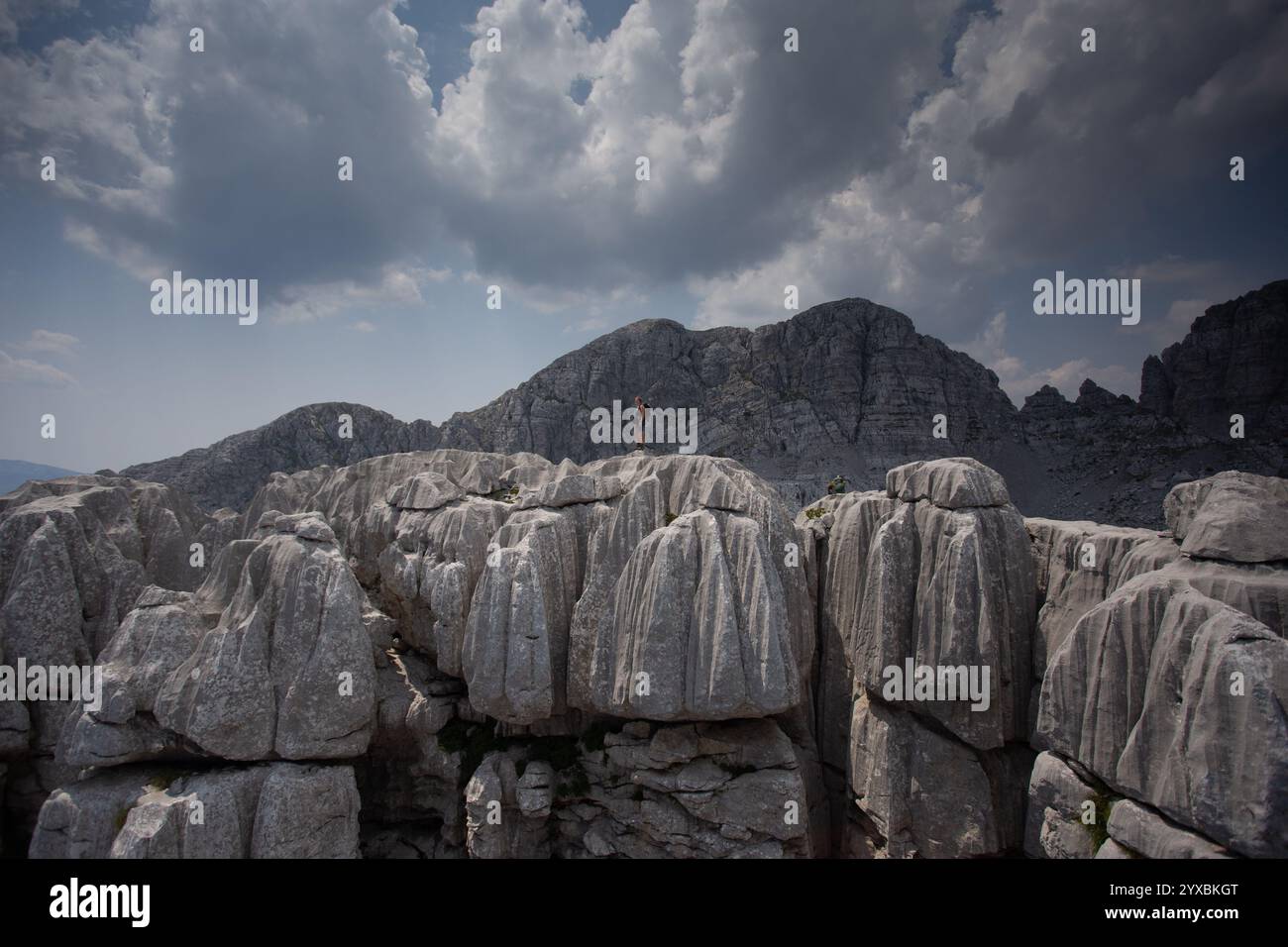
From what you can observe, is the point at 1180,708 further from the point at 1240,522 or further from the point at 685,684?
the point at 685,684

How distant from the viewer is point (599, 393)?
127375mm

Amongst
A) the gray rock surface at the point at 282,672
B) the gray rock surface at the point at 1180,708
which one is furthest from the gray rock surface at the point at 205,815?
the gray rock surface at the point at 1180,708

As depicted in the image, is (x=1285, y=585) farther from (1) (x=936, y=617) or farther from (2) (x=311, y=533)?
(2) (x=311, y=533)

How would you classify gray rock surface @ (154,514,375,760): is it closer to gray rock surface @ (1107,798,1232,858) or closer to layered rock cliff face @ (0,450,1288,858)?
layered rock cliff face @ (0,450,1288,858)

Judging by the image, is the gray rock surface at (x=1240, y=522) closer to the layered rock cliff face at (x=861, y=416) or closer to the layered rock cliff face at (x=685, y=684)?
the layered rock cliff face at (x=685, y=684)

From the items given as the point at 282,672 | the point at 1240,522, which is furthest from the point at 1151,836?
the point at 282,672

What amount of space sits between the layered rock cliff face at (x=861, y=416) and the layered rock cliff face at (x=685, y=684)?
45601 mm

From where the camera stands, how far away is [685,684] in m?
13.5

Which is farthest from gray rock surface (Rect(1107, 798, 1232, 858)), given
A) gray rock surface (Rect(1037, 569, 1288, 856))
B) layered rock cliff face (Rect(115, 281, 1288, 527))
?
layered rock cliff face (Rect(115, 281, 1288, 527))

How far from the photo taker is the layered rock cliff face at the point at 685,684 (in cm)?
1064

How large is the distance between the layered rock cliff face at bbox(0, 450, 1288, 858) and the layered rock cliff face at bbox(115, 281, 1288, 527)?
45.6 m

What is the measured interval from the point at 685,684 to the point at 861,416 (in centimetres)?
10706

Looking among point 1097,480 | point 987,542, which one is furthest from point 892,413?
point 987,542

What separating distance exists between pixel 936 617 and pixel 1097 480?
307ft
